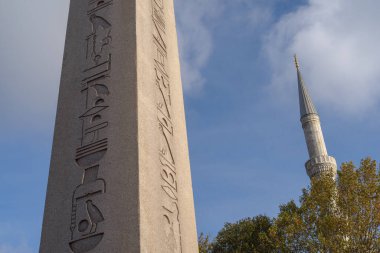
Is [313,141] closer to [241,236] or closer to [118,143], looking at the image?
[241,236]

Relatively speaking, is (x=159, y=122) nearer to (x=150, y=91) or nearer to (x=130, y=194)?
(x=150, y=91)

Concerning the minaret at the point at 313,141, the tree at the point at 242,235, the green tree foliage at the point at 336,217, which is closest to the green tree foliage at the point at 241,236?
the tree at the point at 242,235

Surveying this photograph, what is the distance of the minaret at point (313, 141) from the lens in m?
23.2

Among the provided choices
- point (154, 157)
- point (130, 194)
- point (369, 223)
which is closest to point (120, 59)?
point (154, 157)

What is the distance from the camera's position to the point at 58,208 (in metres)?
3.14

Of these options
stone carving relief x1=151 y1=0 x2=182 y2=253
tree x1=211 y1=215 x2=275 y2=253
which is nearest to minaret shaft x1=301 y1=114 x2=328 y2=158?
→ tree x1=211 y1=215 x2=275 y2=253

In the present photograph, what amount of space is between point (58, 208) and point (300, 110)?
25299 millimetres

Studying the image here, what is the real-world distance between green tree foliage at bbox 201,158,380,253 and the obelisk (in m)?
8.49

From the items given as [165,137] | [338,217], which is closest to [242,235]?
[338,217]

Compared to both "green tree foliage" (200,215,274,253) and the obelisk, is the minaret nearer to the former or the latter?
"green tree foliage" (200,215,274,253)

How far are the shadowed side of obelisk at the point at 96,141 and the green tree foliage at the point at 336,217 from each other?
907cm

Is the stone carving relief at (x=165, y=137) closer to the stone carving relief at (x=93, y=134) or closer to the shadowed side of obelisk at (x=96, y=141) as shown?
the shadowed side of obelisk at (x=96, y=141)

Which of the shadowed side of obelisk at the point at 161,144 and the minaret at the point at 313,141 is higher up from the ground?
the minaret at the point at 313,141

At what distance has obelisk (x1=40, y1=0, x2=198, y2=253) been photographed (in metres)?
2.90
